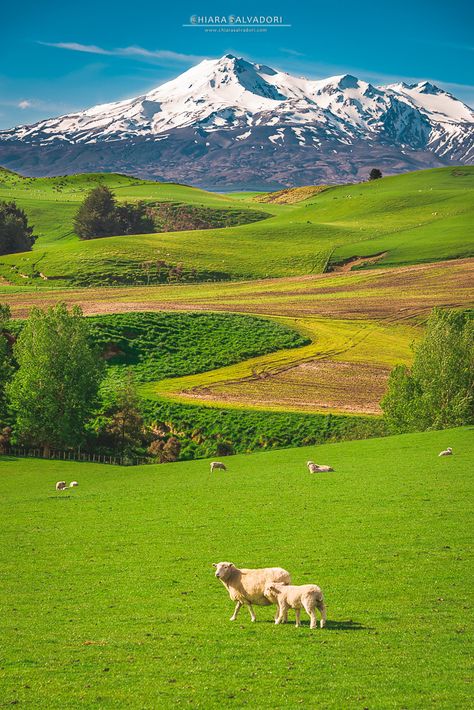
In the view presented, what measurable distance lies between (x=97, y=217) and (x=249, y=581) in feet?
559

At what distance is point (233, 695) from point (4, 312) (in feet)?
203

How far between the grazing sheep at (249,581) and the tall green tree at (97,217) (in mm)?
168332

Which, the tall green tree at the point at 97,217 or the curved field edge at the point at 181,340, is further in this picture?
the tall green tree at the point at 97,217

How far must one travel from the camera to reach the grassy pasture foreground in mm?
14773

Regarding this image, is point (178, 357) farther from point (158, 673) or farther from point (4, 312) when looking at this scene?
point (158, 673)

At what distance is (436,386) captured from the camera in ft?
201

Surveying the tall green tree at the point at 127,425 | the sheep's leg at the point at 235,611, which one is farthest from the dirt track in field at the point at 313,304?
the sheep's leg at the point at 235,611

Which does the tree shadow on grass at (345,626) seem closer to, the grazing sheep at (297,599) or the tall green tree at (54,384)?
the grazing sheep at (297,599)

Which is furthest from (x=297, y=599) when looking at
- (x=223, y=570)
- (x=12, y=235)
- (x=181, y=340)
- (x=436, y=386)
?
(x=12, y=235)

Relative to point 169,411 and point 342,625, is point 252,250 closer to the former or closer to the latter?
point 169,411

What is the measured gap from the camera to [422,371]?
62.2m

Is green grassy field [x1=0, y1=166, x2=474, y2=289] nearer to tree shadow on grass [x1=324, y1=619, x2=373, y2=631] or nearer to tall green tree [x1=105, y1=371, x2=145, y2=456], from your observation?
tall green tree [x1=105, y1=371, x2=145, y2=456]

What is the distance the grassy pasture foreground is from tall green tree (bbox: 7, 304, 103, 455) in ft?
67.4

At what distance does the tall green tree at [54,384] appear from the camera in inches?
2413
